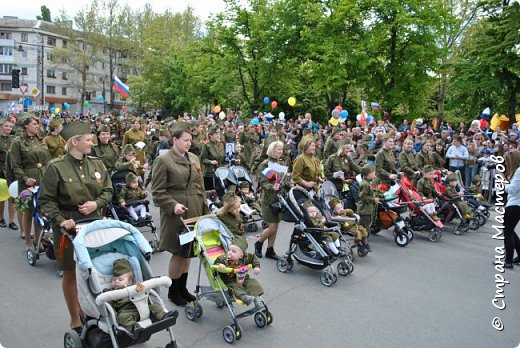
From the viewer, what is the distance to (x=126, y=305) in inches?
152

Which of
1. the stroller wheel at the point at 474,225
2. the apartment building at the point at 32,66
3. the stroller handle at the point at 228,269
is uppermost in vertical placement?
the apartment building at the point at 32,66

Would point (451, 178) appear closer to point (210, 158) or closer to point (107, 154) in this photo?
point (210, 158)

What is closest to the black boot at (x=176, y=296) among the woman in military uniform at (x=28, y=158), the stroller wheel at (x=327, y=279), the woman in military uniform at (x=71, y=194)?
the woman in military uniform at (x=71, y=194)

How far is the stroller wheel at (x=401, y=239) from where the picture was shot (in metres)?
8.49

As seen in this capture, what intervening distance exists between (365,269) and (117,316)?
4344 millimetres

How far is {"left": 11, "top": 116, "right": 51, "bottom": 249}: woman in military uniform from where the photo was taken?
7.05 metres

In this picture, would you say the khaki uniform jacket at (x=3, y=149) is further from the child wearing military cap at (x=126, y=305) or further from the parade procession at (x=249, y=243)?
the child wearing military cap at (x=126, y=305)

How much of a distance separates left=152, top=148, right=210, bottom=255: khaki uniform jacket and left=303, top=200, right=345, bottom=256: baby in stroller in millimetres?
1995

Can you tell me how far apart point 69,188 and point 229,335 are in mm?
2106

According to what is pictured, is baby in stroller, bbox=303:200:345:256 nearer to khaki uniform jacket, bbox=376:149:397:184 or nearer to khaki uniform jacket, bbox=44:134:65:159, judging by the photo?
khaki uniform jacket, bbox=376:149:397:184

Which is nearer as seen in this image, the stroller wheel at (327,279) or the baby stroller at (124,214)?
the stroller wheel at (327,279)

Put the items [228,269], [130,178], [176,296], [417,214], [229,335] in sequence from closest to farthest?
1. [229,335]
2. [228,269]
3. [176,296]
4. [130,178]
5. [417,214]

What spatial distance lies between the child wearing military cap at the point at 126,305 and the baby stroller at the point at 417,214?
6.01m

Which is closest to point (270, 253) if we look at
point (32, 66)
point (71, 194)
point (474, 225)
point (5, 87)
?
point (71, 194)
